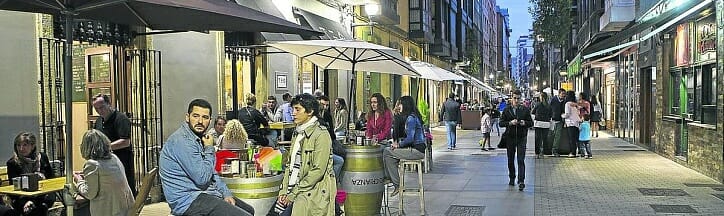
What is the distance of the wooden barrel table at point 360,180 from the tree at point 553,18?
3063 cm

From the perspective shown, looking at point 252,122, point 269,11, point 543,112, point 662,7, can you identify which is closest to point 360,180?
point 252,122

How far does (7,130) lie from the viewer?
25.7 feet

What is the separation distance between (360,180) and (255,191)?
2.01 meters

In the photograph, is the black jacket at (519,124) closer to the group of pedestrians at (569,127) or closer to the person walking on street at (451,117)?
the group of pedestrians at (569,127)

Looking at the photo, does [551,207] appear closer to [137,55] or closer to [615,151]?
[137,55]

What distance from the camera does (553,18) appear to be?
3775 centimetres

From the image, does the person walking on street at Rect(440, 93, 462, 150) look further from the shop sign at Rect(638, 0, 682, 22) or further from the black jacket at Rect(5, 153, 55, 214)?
the black jacket at Rect(5, 153, 55, 214)

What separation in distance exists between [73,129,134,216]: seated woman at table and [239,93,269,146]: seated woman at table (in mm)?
5215

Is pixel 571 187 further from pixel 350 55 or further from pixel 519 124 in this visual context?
pixel 350 55

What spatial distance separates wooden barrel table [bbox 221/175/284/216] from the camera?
6031 millimetres

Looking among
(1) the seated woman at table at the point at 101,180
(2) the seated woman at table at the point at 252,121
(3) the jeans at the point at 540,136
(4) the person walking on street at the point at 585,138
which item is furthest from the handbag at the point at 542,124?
(1) the seated woman at table at the point at 101,180

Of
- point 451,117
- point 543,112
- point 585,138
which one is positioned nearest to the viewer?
point 543,112

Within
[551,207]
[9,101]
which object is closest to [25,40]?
[9,101]

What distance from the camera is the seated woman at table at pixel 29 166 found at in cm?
643
